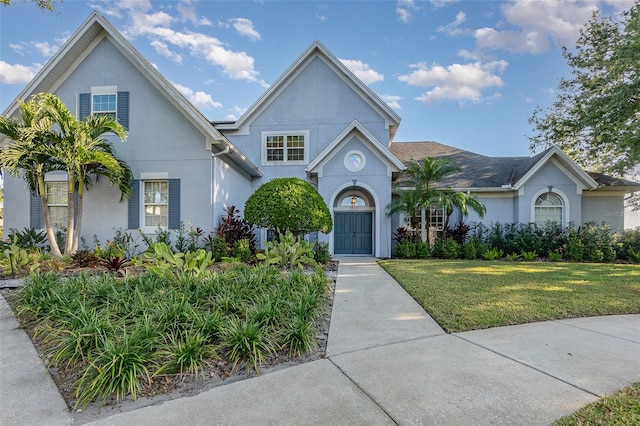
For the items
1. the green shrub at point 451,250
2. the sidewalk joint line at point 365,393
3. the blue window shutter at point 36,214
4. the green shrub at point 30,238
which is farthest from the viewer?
the green shrub at point 451,250

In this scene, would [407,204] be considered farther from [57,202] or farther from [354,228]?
[57,202]

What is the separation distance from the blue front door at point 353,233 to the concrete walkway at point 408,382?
30.7 feet

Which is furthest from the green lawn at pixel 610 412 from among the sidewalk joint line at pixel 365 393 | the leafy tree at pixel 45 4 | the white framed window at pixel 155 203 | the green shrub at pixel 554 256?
the leafy tree at pixel 45 4

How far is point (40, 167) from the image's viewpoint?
30.1 ft

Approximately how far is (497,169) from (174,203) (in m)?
15.2

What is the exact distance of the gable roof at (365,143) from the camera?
12141 millimetres

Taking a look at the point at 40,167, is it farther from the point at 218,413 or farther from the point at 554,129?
the point at 554,129

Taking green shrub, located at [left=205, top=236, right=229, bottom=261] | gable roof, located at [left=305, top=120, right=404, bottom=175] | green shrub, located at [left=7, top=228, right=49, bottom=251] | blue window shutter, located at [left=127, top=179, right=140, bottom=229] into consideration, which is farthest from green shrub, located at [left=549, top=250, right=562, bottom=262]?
green shrub, located at [left=7, top=228, right=49, bottom=251]

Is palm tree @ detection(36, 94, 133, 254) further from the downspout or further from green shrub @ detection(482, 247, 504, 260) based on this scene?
green shrub @ detection(482, 247, 504, 260)

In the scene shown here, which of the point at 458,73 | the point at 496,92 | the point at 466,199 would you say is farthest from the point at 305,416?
the point at 458,73

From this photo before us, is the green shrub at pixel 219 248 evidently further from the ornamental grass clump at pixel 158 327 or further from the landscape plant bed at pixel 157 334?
the landscape plant bed at pixel 157 334

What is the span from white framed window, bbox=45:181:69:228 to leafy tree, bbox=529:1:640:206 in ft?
74.2

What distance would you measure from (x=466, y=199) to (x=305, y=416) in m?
12.1

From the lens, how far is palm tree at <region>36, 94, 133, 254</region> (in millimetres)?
8703
